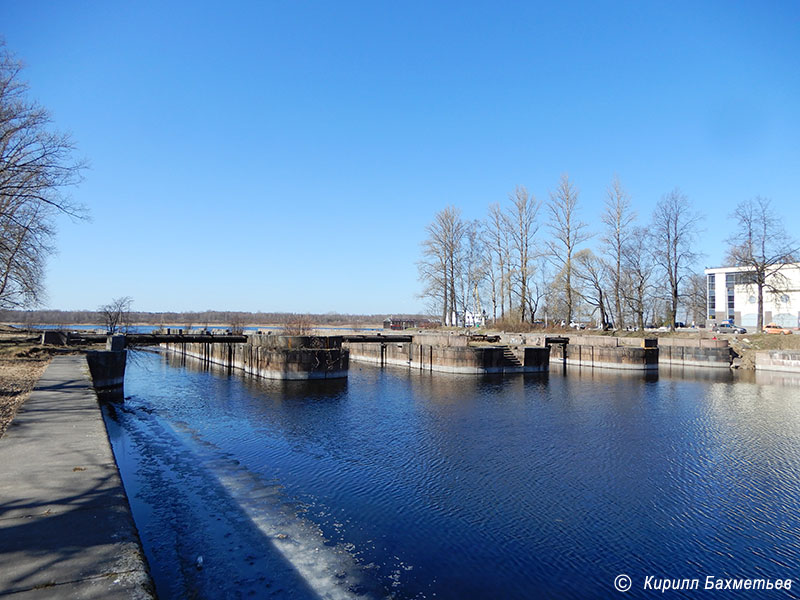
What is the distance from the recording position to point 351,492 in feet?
36.3

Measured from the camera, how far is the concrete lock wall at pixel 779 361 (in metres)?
35.8

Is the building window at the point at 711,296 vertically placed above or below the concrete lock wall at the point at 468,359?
above

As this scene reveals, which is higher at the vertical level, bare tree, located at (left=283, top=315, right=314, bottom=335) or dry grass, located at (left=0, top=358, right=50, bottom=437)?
bare tree, located at (left=283, top=315, right=314, bottom=335)

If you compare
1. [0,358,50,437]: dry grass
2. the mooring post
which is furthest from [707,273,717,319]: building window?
[0,358,50,437]: dry grass

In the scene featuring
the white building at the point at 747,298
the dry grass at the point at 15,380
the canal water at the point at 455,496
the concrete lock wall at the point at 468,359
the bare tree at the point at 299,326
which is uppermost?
the white building at the point at 747,298

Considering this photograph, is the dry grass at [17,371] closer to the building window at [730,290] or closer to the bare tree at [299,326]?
the bare tree at [299,326]

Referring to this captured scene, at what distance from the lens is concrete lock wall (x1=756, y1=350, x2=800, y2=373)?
117 ft

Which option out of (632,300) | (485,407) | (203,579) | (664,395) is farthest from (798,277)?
(203,579)

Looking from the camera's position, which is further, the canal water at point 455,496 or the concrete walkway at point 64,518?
the canal water at point 455,496

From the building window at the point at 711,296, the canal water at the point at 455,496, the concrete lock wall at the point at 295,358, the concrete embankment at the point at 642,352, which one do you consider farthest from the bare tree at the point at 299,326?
the building window at the point at 711,296

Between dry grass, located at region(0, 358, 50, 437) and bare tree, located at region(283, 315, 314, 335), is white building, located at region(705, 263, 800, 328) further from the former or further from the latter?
dry grass, located at region(0, 358, 50, 437)
